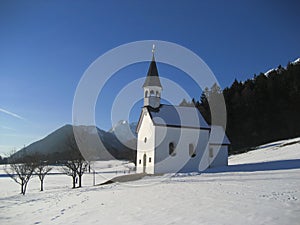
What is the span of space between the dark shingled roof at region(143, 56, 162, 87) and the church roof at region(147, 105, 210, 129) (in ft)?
9.50

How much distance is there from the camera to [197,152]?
31.3 m

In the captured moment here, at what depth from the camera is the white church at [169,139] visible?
97.5 ft

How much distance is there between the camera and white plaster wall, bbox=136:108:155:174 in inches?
1177

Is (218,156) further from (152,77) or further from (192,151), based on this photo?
(152,77)

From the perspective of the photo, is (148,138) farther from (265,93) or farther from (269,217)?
(265,93)

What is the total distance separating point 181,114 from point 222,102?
3608 cm

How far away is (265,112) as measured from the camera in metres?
59.8

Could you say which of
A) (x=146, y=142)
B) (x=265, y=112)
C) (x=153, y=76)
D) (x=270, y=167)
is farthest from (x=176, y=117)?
(x=265, y=112)

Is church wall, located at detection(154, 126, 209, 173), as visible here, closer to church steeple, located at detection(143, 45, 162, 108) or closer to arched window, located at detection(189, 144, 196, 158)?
arched window, located at detection(189, 144, 196, 158)

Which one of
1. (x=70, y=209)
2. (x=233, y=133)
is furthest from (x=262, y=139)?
(x=70, y=209)

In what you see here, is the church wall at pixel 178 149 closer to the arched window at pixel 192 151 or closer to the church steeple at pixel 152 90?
the arched window at pixel 192 151

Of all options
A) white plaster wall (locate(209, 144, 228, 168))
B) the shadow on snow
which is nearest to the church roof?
white plaster wall (locate(209, 144, 228, 168))

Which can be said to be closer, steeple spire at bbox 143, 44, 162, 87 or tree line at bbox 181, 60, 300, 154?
steeple spire at bbox 143, 44, 162, 87

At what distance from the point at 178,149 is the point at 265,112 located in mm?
37344
